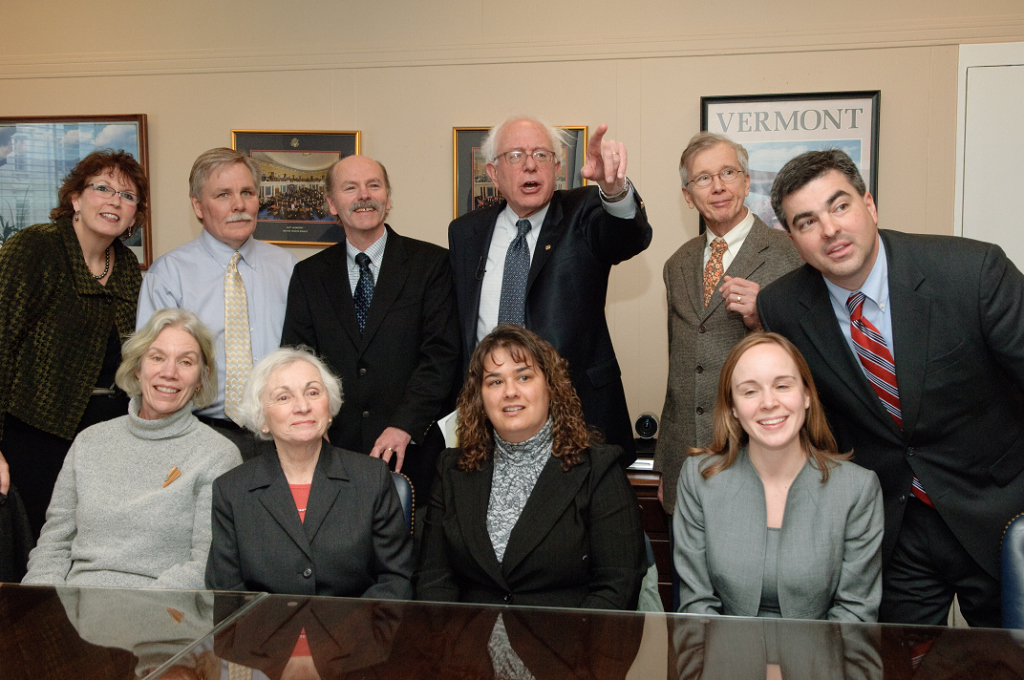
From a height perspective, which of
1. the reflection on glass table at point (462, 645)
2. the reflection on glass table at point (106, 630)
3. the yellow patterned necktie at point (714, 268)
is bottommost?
the reflection on glass table at point (106, 630)

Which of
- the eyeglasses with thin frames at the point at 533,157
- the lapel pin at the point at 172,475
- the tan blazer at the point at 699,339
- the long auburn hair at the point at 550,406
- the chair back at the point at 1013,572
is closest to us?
the chair back at the point at 1013,572

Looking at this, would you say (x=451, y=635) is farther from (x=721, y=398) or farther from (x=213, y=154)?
(x=213, y=154)

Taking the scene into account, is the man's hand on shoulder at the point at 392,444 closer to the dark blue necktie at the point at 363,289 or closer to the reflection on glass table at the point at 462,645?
the dark blue necktie at the point at 363,289

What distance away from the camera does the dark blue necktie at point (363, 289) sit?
2727 millimetres

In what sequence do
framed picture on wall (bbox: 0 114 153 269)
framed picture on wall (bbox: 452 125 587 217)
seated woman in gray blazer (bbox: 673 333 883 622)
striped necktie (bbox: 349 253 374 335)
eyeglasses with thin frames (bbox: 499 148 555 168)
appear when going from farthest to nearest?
framed picture on wall (bbox: 0 114 153 269) < framed picture on wall (bbox: 452 125 587 217) < striped necktie (bbox: 349 253 374 335) < eyeglasses with thin frames (bbox: 499 148 555 168) < seated woman in gray blazer (bbox: 673 333 883 622)

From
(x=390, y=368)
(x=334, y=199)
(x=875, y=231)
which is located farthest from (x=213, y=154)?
(x=875, y=231)

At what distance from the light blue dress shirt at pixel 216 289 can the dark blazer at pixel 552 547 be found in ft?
3.39

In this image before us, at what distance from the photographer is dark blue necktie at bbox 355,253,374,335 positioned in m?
2.73

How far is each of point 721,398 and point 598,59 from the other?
2264 mm

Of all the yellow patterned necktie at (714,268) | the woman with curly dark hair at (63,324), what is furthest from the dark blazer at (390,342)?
the yellow patterned necktie at (714,268)

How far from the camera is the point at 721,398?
2080mm

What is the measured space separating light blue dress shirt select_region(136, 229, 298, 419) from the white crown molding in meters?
1.52

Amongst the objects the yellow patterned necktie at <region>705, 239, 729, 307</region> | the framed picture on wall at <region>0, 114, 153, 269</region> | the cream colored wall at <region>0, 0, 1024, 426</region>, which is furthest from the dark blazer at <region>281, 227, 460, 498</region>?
the framed picture on wall at <region>0, 114, 153, 269</region>

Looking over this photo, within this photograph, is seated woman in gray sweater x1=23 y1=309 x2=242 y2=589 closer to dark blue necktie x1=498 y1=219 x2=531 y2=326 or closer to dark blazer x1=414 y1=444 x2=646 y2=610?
dark blazer x1=414 y1=444 x2=646 y2=610
